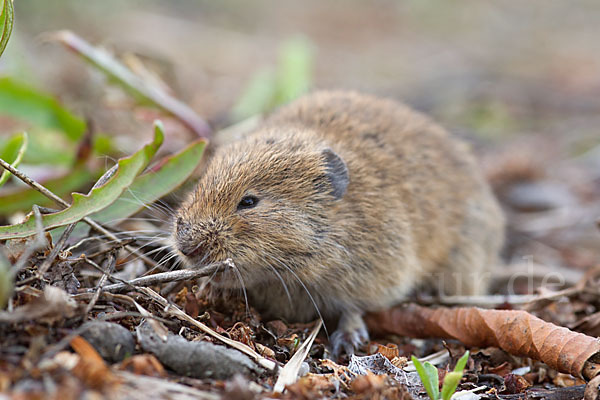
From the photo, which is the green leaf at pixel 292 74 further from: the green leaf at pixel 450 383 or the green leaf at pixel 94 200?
the green leaf at pixel 450 383

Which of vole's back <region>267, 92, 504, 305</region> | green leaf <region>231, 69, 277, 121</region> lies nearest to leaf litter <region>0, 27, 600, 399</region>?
vole's back <region>267, 92, 504, 305</region>

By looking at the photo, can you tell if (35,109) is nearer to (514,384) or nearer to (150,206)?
(150,206)

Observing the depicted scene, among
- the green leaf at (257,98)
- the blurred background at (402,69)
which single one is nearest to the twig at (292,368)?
the blurred background at (402,69)

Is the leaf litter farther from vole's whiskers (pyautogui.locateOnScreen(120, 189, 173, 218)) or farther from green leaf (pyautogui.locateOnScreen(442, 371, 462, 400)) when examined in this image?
green leaf (pyautogui.locateOnScreen(442, 371, 462, 400))

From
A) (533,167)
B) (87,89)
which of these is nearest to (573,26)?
(533,167)

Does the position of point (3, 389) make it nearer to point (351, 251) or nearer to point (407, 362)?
point (407, 362)
